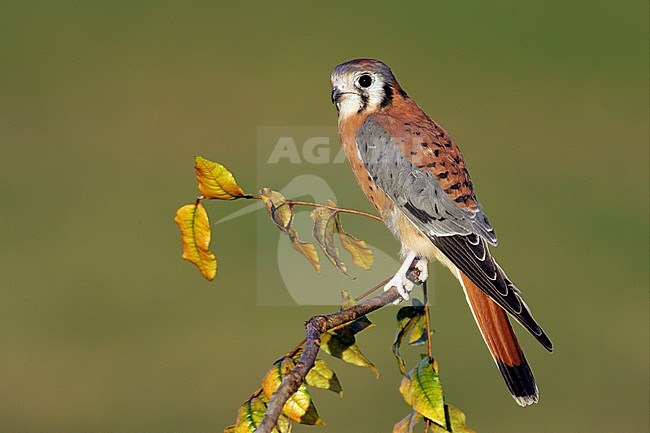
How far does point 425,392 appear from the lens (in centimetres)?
205

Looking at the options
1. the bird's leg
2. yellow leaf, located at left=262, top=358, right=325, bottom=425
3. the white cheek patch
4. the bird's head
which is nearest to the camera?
yellow leaf, located at left=262, top=358, right=325, bottom=425

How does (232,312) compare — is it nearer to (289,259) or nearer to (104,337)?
(104,337)

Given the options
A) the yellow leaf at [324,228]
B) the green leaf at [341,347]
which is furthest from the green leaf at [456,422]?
the yellow leaf at [324,228]

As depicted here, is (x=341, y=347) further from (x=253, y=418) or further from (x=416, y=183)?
(x=416, y=183)

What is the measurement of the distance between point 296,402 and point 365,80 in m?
1.48

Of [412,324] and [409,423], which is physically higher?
[412,324]

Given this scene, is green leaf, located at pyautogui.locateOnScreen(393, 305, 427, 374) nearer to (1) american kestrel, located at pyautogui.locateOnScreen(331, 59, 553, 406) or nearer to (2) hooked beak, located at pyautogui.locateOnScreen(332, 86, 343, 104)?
(1) american kestrel, located at pyautogui.locateOnScreen(331, 59, 553, 406)

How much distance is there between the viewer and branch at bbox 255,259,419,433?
160 centimetres

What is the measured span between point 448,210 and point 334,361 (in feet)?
14.6

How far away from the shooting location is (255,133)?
13.7m

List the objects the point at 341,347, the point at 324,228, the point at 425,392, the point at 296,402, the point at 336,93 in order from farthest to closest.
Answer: the point at 336,93
the point at 324,228
the point at 341,347
the point at 425,392
the point at 296,402

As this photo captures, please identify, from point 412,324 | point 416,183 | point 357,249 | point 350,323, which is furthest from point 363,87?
point 350,323

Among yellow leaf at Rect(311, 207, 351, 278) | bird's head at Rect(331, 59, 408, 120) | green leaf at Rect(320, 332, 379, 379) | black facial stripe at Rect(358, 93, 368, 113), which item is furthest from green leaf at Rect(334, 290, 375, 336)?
black facial stripe at Rect(358, 93, 368, 113)

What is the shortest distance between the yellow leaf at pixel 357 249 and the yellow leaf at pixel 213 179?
1.43 ft
